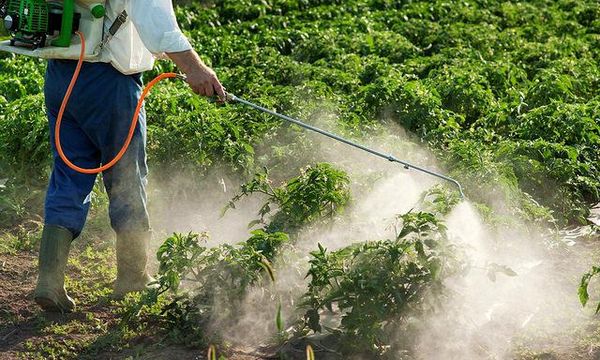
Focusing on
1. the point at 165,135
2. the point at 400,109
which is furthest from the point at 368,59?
the point at 165,135

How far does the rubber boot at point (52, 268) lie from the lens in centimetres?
487

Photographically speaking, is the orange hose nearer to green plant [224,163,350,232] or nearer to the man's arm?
the man's arm

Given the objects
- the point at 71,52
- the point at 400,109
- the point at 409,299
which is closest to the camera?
the point at 409,299

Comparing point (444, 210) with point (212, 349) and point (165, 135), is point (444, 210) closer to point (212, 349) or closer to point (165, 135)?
point (212, 349)

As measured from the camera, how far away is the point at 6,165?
651 centimetres

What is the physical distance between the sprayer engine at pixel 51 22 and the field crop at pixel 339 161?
0.99 metres

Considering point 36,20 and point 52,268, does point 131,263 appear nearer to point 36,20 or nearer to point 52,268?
point 52,268

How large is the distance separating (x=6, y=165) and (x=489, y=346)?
3250mm

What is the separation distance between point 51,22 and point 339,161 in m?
2.18

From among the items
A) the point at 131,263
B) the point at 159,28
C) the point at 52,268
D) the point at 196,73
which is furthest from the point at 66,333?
the point at 159,28

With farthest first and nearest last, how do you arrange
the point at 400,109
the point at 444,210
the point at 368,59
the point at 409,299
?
the point at 368,59
the point at 400,109
the point at 444,210
the point at 409,299

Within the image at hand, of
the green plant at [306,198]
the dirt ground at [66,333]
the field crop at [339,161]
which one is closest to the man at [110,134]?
the dirt ground at [66,333]

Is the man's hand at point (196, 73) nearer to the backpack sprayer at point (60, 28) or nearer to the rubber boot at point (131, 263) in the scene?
the backpack sprayer at point (60, 28)

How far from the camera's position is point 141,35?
4.66 m
